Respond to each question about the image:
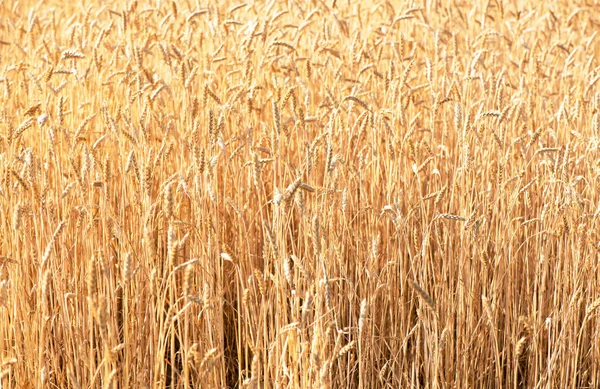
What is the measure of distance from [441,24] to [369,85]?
3.15 ft

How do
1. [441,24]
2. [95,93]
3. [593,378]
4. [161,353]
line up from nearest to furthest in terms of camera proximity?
[161,353] → [593,378] → [95,93] → [441,24]

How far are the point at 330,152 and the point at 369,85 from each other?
54.8 inches

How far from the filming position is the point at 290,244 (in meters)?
2.36

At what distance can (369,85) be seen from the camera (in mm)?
2986

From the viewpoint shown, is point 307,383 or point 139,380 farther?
point 139,380

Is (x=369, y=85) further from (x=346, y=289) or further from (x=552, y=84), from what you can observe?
(x=346, y=289)

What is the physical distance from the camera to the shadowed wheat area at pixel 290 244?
1.61 metres

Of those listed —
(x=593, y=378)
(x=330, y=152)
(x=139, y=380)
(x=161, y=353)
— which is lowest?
(x=593, y=378)

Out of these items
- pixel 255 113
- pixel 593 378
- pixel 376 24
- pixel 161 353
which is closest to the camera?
pixel 161 353

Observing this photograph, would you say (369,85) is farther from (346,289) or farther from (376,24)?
(346,289)

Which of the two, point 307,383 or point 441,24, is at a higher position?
point 441,24

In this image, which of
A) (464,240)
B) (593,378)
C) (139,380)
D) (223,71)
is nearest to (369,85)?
(223,71)

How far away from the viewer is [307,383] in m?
1.49

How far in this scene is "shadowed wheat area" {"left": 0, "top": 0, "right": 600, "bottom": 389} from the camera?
1608 mm
